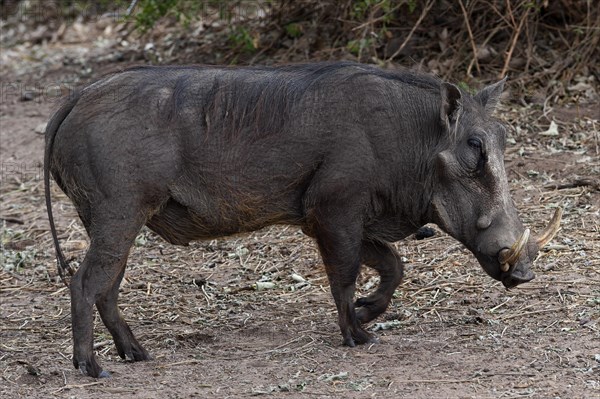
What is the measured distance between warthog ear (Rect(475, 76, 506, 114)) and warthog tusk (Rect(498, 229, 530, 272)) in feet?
2.46

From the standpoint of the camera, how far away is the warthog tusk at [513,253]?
15.9 feet

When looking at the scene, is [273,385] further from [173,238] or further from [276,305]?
[276,305]

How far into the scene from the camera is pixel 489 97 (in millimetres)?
5375

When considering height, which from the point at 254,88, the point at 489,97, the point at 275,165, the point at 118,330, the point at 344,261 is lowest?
the point at 118,330

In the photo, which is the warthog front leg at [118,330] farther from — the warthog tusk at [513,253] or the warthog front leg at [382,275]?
the warthog tusk at [513,253]

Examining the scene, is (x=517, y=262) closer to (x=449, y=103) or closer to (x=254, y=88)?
(x=449, y=103)

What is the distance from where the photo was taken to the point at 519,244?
15.9 ft

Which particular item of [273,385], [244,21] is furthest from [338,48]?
[273,385]

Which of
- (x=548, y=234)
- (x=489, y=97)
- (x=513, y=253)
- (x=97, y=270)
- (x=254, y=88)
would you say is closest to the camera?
(x=513, y=253)

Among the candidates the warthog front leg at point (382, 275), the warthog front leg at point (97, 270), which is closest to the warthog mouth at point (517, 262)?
the warthog front leg at point (382, 275)

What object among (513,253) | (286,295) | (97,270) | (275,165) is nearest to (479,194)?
(513,253)

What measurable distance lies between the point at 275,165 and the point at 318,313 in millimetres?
1051

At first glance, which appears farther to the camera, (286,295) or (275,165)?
(286,295)

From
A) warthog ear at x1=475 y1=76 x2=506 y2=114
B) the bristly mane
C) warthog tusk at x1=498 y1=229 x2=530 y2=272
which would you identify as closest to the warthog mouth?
warthog tusk at x1=498 y1=229 x2=530 y2=272
